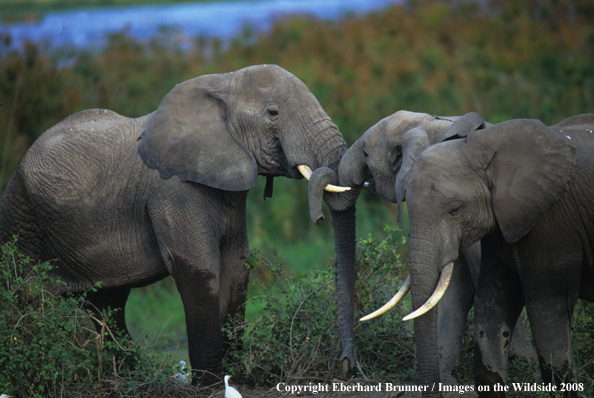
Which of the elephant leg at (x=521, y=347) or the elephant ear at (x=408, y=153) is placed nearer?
the elephant ear at (x=408, y=153)

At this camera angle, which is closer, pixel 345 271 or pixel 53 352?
pixel 53 352

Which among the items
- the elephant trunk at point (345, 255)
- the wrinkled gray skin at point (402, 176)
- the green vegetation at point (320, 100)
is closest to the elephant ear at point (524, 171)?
the wrinkled gray skin at point (402, 176)

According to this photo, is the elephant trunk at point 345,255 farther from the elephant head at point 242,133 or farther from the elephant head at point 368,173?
the elephant head at point 242,133

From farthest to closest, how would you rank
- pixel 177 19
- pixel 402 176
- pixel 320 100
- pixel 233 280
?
pixel 177 19
pixel 320 100
pixel 233 280
pixel 402 176

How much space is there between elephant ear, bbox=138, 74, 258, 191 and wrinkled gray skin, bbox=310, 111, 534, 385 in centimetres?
56

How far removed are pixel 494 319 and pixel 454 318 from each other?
0.58 metres

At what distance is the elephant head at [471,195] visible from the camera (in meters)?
4.08

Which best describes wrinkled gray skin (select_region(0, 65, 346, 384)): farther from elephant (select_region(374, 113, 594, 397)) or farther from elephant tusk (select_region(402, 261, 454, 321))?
elephant tusk (select_region(402, 261, 454, 321))

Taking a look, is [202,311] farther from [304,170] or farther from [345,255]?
[304,170]

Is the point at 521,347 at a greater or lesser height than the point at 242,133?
lesser

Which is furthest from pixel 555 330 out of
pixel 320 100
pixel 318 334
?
pixel 320 100

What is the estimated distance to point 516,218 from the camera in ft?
13.6

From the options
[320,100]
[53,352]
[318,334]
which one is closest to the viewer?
[53,352]

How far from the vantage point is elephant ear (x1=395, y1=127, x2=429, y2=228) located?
4520 mm
